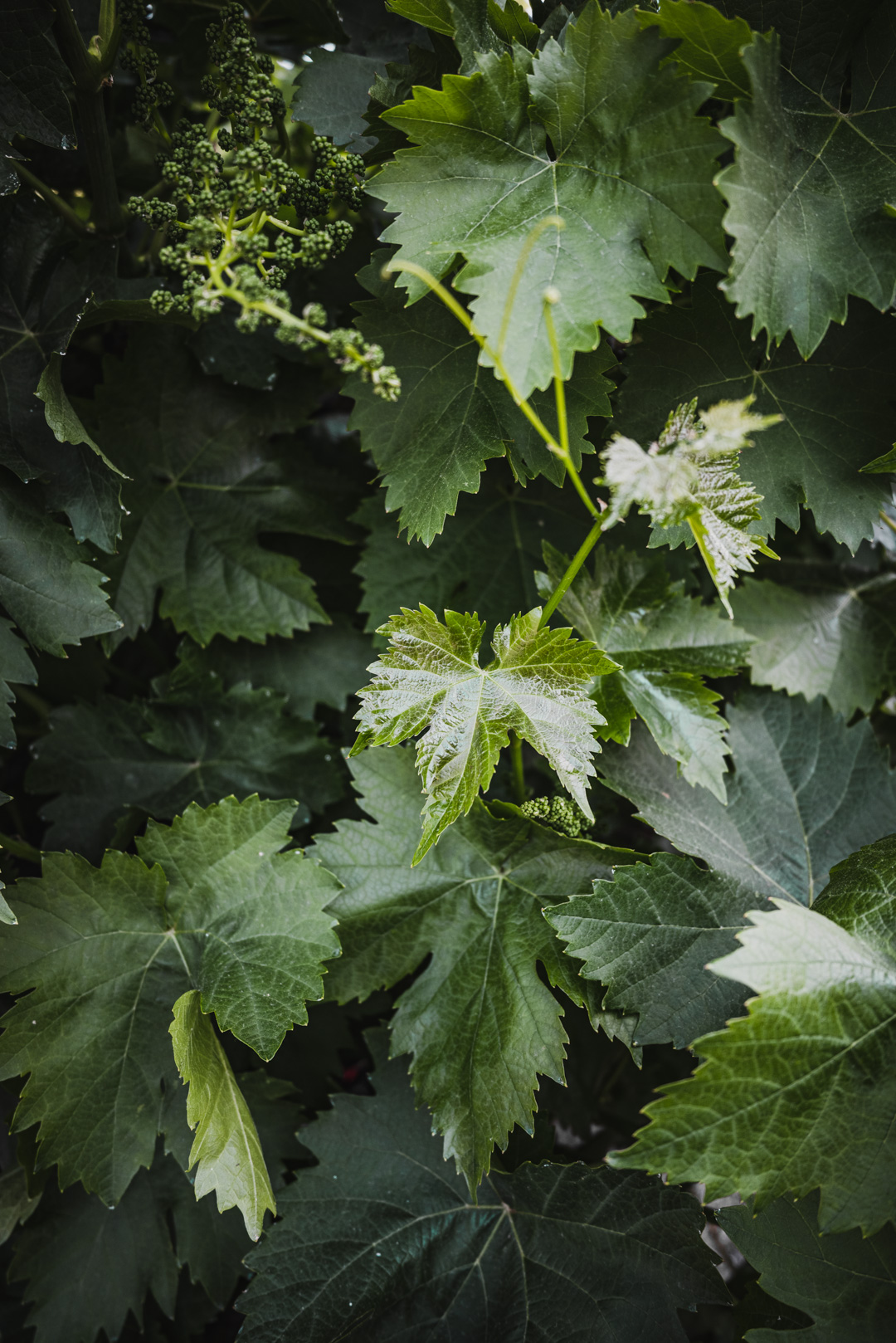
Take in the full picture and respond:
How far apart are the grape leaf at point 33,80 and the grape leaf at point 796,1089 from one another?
4.46ft

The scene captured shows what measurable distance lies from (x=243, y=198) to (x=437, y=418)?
0.36 metres

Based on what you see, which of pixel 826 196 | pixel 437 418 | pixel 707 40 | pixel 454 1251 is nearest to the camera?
pixel 707 40

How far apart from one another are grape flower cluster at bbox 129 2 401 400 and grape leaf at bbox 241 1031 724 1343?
3.91 feet

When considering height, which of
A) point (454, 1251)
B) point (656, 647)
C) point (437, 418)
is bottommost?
point (454, 1251)

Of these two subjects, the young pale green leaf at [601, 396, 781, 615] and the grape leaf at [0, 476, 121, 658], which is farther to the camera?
the grape leaf at [0, 476, 121, 658]

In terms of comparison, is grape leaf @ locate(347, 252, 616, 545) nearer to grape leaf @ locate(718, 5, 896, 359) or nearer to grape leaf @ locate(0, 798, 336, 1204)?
grape leaf @ locate(718, 5, 896, 359)

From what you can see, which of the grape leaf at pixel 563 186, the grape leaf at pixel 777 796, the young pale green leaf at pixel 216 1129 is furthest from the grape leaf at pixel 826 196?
the young pale green leaf at pixel 216 1129

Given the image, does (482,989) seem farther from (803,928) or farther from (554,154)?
(554,154)

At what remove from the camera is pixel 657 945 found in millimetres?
1128

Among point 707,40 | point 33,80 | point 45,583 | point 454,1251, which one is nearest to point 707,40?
point 707,40

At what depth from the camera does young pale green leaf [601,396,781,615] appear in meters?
0.79

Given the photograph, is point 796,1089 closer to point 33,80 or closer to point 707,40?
point 707,40

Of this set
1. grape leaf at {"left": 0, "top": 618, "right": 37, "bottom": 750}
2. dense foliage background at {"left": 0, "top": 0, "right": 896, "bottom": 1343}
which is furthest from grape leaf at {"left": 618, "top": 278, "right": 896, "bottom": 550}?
grape leaf at {"left": 0, "top": 618, "right": 37, "bottom": 750}

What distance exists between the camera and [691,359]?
46.9 inches
